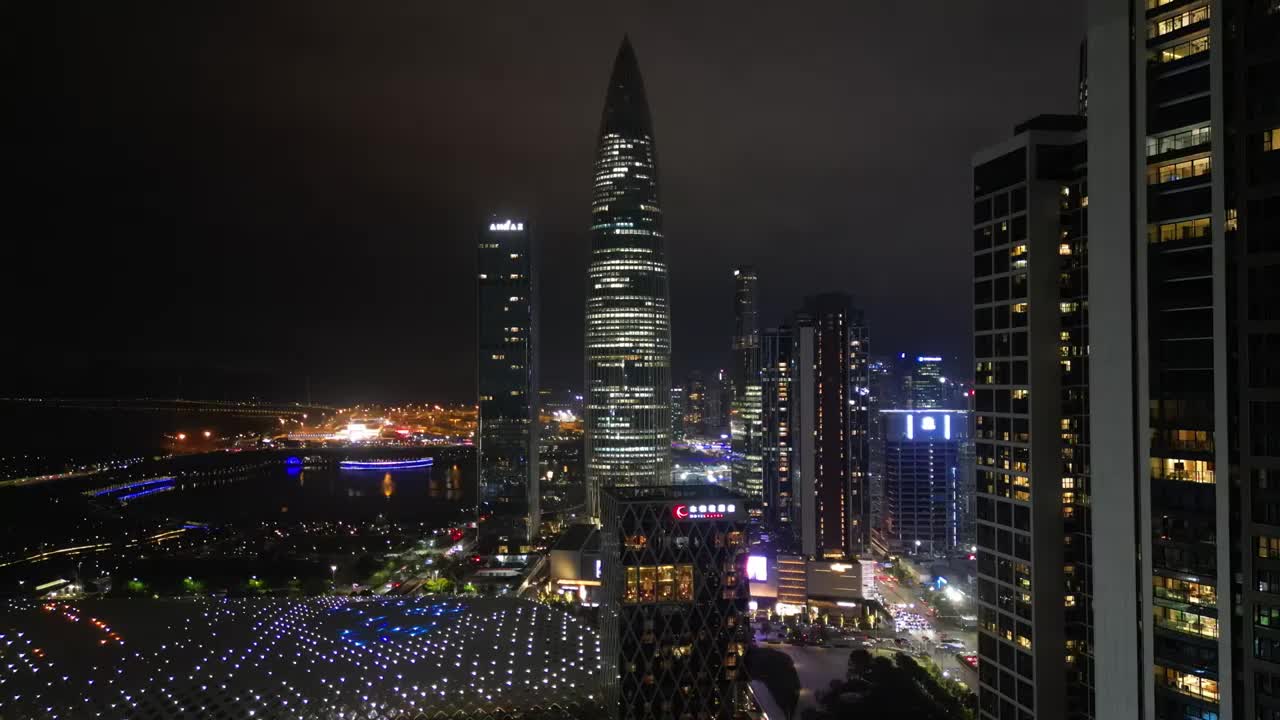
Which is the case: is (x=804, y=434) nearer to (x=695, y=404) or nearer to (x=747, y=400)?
(x=747, y=400)

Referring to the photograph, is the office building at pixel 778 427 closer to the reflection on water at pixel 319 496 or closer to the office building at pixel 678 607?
the reflection on water at pixel 319 496

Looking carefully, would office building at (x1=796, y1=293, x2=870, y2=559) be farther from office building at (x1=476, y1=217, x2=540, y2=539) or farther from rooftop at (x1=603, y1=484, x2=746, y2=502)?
rooftop at (x1=603, y1=484, x2=746, y2=502)

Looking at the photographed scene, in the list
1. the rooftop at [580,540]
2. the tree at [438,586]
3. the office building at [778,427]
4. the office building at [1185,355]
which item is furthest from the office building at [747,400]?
the office building at [1185,355]

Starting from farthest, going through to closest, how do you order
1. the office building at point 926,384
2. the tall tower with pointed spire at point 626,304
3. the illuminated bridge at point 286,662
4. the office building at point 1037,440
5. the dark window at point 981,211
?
the office building at point 926,384
the tall tower with pointed spire at point 626,304
the illuminated bridge at point 286,662
the dark window at point 981,211
the office building at point 1037,440

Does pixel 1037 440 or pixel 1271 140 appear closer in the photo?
pixel 1271 140

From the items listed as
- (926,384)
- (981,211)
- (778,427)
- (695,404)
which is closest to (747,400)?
(778,427)

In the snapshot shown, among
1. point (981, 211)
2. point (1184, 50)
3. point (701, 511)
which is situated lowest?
point (701, 511)
